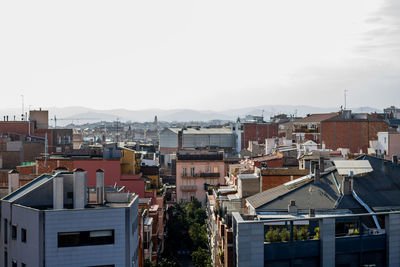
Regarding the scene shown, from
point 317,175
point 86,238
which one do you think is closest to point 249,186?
point 317,175

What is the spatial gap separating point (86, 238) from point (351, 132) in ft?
170

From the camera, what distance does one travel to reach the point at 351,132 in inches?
2707

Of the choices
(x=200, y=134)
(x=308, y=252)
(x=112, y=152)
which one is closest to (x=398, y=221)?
(x=308, y=252)

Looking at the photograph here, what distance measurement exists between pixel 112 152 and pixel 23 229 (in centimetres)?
2086

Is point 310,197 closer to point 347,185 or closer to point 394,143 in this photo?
point 347,185

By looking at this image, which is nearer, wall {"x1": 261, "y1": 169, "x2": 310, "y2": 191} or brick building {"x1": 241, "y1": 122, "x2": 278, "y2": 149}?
wall {"x1": 261, "y1": 169, "x2": 310, "y2": 191}

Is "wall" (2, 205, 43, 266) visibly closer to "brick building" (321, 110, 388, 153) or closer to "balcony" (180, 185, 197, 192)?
"balcony" (180, 185, 197, 192)

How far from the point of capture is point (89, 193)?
92.6 feet

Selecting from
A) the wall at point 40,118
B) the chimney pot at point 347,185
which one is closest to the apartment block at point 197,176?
the wall at point 40,118

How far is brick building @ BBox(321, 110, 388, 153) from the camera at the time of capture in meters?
68.6

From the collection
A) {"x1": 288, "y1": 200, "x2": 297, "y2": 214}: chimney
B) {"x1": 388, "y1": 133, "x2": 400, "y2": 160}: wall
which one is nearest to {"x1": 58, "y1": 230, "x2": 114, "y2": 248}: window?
{"x1": 288, "y1": 200, "x2": 297, "y2": 214}: chimney

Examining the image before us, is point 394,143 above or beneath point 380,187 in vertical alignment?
above

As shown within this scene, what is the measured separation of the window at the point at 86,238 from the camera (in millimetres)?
22562

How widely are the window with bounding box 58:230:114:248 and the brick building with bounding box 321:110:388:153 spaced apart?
49.2 meters
